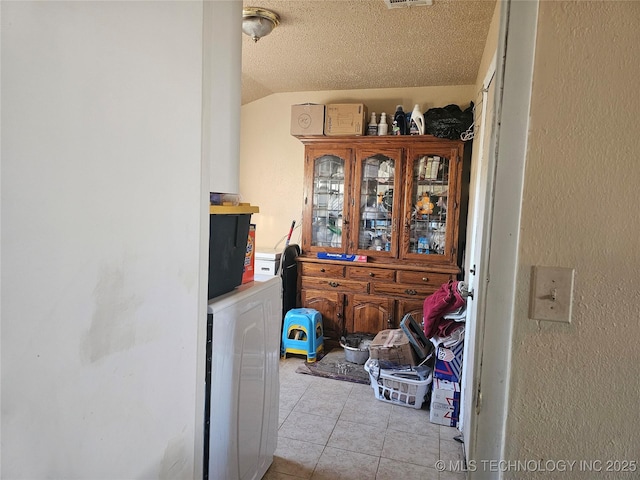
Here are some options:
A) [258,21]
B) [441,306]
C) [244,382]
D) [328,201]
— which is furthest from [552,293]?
[328,201]

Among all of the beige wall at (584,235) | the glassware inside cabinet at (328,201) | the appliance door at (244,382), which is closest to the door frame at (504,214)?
the beige wall at (584,235)

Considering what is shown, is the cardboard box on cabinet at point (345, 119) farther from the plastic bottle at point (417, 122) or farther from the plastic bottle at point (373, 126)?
the plastic bottle at point (417, 122)

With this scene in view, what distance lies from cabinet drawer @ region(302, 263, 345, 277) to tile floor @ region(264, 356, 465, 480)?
1085mm

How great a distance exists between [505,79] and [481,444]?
78 cm

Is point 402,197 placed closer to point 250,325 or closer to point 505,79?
point 250,325

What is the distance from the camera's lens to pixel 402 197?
3717mm

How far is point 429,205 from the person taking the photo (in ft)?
12.1

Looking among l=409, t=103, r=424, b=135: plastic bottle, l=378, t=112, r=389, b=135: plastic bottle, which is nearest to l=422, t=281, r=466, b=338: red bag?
l=409, t=103, r=424, b=135: plastic bottle

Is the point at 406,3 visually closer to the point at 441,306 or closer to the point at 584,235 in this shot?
the point at 441,306

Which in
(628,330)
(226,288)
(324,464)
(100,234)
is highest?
(100,234)

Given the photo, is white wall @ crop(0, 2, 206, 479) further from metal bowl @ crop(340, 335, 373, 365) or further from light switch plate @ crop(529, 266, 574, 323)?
metal bowl @ crop(340, 335, 373, 365)

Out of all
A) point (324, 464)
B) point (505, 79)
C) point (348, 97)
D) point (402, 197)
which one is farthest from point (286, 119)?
point (505, 79)

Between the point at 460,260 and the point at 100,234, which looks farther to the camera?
the point at 460,260

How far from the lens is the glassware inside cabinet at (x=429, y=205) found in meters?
3.63
